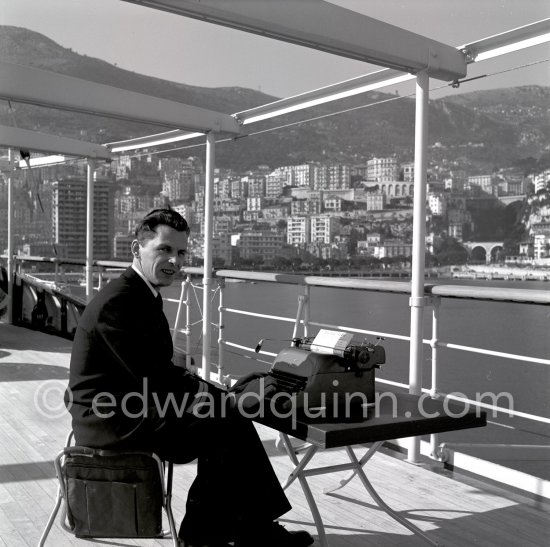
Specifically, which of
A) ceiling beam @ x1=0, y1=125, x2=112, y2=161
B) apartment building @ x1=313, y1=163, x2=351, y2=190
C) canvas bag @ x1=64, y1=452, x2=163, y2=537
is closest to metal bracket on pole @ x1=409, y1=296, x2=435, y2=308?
canvas bag @ x1=64, y1=452, x2=163, y2=537

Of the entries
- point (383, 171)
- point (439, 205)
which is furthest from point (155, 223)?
point (439, 205)

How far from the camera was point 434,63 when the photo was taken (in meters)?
3.16

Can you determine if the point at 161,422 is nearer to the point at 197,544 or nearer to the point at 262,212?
the point at 197,544

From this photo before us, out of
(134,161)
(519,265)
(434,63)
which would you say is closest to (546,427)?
(519,265)

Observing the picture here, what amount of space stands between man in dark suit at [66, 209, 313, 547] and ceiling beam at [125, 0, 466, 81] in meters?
1.16

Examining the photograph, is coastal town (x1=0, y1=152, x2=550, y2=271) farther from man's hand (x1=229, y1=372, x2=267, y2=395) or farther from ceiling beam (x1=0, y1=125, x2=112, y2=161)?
man's hand (x1=229, y1=372, x2=267, y2=395)

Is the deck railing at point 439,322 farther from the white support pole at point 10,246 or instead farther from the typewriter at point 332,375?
the white support pole at point 10,246

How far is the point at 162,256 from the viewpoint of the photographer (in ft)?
6.61

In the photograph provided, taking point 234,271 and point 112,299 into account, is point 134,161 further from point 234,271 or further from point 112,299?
point 112,299

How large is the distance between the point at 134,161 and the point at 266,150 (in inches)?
162

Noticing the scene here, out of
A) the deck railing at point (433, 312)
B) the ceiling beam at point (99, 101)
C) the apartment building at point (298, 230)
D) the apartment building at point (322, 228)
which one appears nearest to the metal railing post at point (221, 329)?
the deck railing at point (433, 312)

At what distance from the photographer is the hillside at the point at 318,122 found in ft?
19.7

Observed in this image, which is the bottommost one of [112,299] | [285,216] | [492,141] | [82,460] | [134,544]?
[134,544]

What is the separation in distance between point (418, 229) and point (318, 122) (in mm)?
5730
